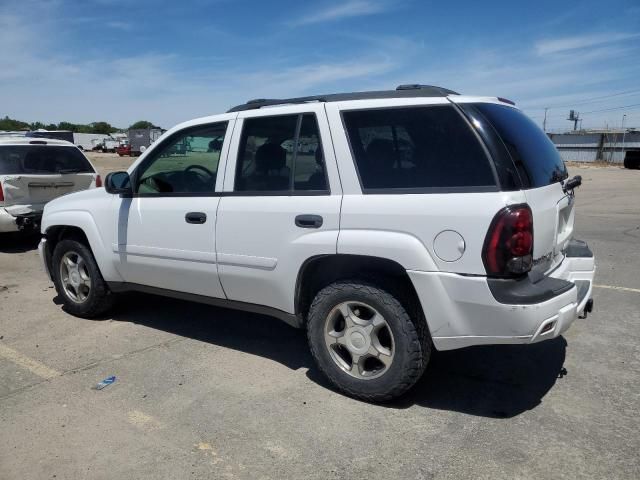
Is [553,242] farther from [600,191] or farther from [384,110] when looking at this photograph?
[600,191]

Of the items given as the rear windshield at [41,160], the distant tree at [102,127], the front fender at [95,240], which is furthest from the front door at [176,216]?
the distant tree at [102,127]

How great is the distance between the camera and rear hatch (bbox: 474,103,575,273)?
3.11 m

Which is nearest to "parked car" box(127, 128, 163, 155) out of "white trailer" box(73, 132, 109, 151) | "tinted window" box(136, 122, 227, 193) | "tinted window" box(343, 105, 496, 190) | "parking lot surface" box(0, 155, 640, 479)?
"white trailer" box(73, 132, 109, 151)

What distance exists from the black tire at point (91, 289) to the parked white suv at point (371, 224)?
0.68 metres

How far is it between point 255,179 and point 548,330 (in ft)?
7.11

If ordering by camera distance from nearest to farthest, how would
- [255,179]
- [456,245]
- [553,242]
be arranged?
[456,245], [553,242], [255,179]

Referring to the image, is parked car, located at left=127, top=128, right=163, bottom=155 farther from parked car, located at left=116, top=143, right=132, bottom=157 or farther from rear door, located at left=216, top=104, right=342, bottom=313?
rear door, located at left=216, top=104, right=342, bottom=313

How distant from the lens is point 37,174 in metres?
8.47

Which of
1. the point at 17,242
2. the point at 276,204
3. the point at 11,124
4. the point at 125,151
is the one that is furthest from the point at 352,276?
the point at 11,124

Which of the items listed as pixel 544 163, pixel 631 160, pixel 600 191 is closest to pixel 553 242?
pixel 544 163

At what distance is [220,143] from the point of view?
13.5ft

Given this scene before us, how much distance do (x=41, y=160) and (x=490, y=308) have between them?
8.02 m

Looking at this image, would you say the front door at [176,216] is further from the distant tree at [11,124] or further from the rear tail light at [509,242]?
the distant tree at [11,124]

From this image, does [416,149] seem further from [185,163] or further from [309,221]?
[185,163]
